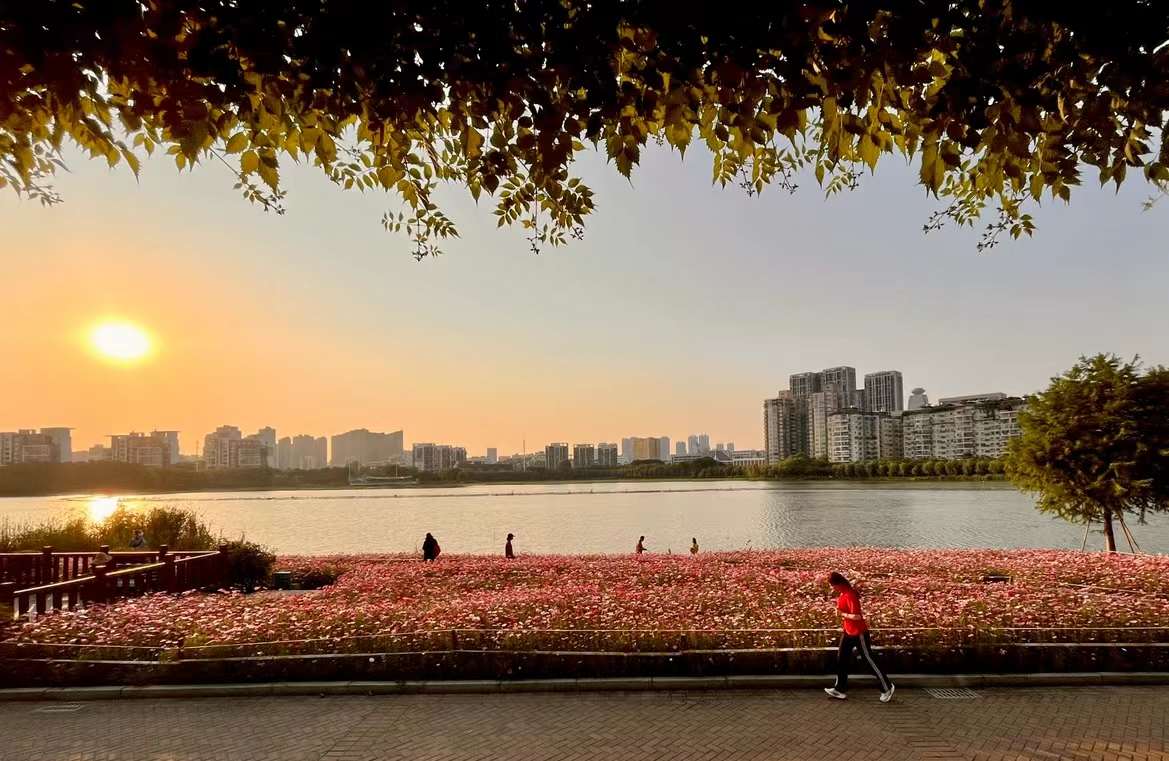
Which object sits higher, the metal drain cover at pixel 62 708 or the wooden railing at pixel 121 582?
the wooden railing at pixel 121 582

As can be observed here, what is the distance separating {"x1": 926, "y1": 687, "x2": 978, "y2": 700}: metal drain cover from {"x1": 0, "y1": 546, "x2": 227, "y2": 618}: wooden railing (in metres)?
16.5

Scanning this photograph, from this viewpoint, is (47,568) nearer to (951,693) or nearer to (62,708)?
(62,708)

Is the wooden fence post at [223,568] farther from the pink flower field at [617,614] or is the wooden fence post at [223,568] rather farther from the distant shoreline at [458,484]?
the distant shoreline at [458,484]

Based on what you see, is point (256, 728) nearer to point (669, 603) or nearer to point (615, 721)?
point (615, 721)

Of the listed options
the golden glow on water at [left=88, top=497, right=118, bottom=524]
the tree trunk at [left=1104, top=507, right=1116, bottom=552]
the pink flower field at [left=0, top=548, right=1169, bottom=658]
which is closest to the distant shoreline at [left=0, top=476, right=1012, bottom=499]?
the golden glow on water at [left=88, top=497, right=118, bottom=524]

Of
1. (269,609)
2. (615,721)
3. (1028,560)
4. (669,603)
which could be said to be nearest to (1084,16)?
(615,721)

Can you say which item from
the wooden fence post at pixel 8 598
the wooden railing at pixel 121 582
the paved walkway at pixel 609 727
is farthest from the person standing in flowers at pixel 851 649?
the wooden fence post at pixel 8 598

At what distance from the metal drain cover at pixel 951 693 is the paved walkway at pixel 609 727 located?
0.36ft

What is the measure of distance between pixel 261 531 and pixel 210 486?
123 metres

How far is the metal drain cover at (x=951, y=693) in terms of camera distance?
33.4ft

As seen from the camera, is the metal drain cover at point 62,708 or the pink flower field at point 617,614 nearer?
the metal drain cover at point 62,708

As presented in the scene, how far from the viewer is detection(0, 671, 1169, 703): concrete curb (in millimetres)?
10445

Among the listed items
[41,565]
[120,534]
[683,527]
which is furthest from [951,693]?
[683,527]

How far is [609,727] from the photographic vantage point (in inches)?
353
